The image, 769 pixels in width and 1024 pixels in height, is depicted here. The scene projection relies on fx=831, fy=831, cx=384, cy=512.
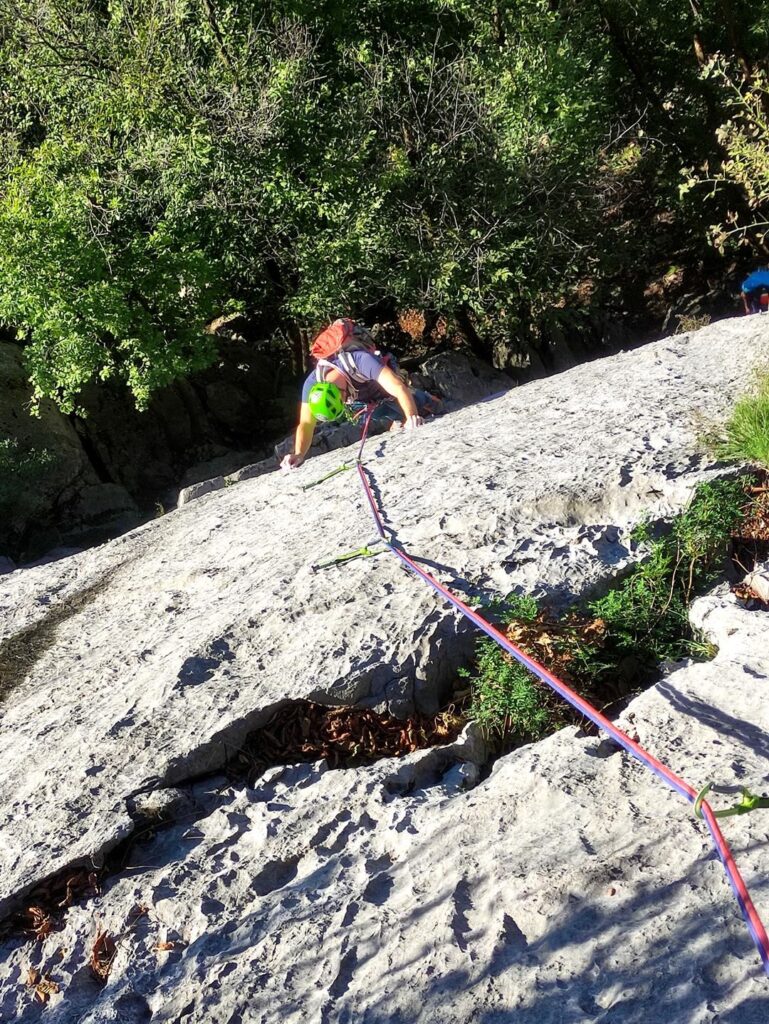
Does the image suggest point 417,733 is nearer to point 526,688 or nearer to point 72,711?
point 526,688

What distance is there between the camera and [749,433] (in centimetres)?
445

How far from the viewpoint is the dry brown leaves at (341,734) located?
11.4 feet

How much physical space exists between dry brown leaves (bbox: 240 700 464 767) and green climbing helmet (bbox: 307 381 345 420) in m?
3.82

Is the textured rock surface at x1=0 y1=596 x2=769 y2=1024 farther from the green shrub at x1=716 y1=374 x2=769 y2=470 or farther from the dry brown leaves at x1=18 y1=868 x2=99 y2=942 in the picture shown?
the green shrub at x1=716 y1=374 x2=769 y2=470

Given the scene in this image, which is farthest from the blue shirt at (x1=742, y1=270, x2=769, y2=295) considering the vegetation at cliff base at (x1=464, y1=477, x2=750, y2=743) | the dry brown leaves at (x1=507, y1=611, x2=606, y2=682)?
the dry brown leaves at (x1=507, y1=611, x2=606, y2=682)

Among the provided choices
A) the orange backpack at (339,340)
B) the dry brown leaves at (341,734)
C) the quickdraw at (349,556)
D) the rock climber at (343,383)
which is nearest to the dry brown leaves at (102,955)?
the dry brown leaves at (341,734)

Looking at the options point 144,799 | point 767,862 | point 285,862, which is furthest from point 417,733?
point 767,862

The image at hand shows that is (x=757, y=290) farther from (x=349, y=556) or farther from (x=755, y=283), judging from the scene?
(x=349, y=556)

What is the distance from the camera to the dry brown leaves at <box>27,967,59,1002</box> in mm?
2624

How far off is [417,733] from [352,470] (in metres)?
2.98

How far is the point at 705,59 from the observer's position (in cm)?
1468

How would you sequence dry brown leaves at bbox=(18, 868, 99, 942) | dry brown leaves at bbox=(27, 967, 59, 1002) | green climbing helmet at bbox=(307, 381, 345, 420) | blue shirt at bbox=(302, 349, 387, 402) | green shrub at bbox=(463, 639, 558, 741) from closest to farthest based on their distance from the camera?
dry brown leaves at bbox=(27, 967, 59, 1002) < dry brown leaves at bbox=(18, 868, 99, 942) < green shrub at bbox=(463, 639, 558, 741) < green climbing helmet at bbox=(307, 381, 345, 420) < blue shirt at bbox=(302, 349, 387, 402)

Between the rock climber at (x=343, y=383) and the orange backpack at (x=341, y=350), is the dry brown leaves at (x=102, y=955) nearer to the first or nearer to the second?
the rock climber at (x=343, y=383)

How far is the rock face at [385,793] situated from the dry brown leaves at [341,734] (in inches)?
2.9
